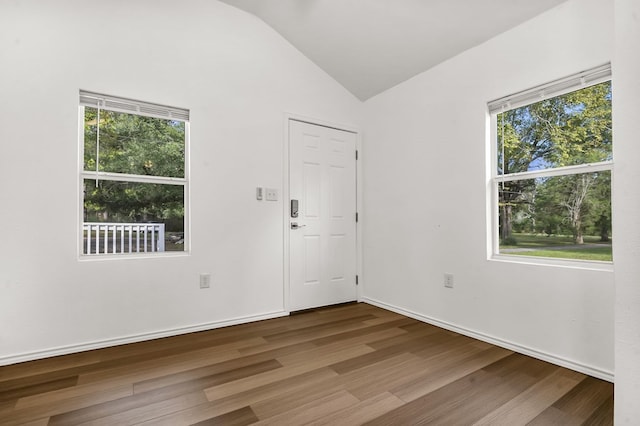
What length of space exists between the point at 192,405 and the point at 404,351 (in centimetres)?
149

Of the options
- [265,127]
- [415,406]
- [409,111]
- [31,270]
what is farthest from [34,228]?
[409,111]

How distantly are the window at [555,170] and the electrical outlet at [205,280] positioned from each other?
97.9 inches

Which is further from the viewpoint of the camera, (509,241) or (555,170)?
(509,241)

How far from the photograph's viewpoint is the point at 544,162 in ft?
7.91

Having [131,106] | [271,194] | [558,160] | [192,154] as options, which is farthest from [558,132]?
[131,106]

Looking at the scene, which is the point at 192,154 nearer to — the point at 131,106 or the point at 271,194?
the point at 131,106

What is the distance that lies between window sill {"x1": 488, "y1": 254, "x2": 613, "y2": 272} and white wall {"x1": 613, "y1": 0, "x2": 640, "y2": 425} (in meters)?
0.97

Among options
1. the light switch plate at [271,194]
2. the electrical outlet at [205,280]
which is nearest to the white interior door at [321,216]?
the light switch plate at [271,194]

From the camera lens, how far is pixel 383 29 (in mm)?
2879

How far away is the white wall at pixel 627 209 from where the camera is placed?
1.20m

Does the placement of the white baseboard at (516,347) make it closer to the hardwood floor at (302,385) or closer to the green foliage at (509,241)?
the hardwood floor at (302,385)

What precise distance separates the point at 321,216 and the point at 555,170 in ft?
7.11

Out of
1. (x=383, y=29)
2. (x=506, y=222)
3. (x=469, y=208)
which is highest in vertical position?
(x=383, y=29)

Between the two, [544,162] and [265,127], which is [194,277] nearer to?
[265,127]
